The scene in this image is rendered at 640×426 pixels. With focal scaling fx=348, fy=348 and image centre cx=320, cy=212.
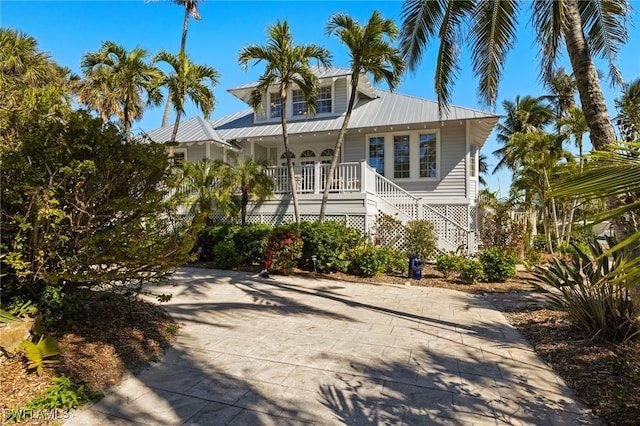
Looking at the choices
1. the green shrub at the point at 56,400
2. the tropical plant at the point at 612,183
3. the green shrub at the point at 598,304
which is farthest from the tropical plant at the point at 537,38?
the green shrub at the point at 56,400

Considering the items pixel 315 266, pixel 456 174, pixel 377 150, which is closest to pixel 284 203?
pixel 315 266

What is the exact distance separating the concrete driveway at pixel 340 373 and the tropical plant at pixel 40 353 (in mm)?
780

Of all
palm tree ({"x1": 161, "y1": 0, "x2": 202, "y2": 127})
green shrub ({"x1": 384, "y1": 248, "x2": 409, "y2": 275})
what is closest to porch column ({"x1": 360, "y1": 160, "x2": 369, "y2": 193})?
green shrub ({"x1": 384, "y1": 248, "x2": 409, "y2": 275})

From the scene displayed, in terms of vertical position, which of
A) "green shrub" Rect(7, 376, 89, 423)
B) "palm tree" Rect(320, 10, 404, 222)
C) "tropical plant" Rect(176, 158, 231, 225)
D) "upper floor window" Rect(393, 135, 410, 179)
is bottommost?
"green shrub" Rect(7, 376, 89, 423)

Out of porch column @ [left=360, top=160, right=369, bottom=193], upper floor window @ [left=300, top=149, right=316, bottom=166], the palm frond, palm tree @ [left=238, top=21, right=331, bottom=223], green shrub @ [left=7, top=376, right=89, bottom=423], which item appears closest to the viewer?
green shrub @ [left=7, top=376, right=89, bottom=423]

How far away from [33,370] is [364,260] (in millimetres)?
7818

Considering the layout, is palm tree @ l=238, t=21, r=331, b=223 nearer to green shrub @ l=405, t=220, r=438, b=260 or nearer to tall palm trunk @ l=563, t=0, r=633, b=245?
green shrub @ l=405, t=220, r=438, b=260

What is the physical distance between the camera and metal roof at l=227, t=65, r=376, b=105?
1676 centimetres

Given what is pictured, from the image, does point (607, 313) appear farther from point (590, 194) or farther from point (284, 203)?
point (284, 203)

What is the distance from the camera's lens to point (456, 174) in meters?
14.6

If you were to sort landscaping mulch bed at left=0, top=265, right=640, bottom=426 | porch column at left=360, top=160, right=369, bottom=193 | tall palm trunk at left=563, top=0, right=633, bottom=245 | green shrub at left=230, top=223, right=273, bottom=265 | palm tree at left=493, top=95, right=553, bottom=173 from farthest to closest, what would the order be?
1. palm tree at left=493, top=95, right=553, bottom=173
2. porch column at left=360, top=160, right=369, bottom=193
3. green shrub at left=230, top=223, right=273, bottom=265
4. tall palm trunk at left=563, top=0, right=633, bottom=245
5. landscaping mulch bed at left=0, top=265, right=640, bottom=426

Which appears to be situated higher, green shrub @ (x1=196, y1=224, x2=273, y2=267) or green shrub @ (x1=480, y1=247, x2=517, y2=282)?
green shrub @ (x1=196, y1=224, x2=273, y2=267)

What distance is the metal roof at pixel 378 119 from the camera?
47.0 feet

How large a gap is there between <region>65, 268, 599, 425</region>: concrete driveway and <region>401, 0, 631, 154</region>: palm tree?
10.4 ft
